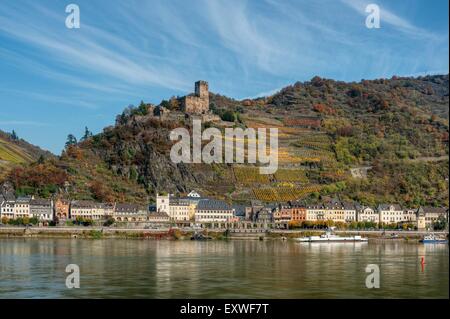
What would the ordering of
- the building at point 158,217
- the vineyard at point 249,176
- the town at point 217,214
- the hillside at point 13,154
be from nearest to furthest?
the building at point 158,217
the town at point 217,214
the vineyard at point 249,176
the hillside at point 13,154

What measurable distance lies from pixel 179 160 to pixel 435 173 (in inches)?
1200

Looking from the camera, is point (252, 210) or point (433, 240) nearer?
Answer: point (433, 240)

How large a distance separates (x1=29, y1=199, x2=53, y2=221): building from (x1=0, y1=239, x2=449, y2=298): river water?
27.2 m

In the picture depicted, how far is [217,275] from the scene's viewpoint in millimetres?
24250

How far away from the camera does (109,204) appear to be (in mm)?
62969

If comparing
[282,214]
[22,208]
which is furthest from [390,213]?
[22,208]

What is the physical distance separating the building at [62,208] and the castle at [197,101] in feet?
99.0

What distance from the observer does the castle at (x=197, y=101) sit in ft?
297

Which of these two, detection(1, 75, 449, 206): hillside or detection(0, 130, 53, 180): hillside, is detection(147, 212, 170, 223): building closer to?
detection(1, 75, 449, 206): hillside

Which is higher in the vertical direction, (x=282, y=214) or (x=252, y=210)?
(x=252, y=210)

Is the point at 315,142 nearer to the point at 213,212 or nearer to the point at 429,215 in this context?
the point at 429,215

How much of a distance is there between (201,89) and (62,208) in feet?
126

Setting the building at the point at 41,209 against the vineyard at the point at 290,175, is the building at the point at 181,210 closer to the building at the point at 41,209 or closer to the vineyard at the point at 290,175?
the building at the point at 41,209

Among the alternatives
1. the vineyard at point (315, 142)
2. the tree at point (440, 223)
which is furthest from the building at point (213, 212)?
the vineyard at point (315, 142)
